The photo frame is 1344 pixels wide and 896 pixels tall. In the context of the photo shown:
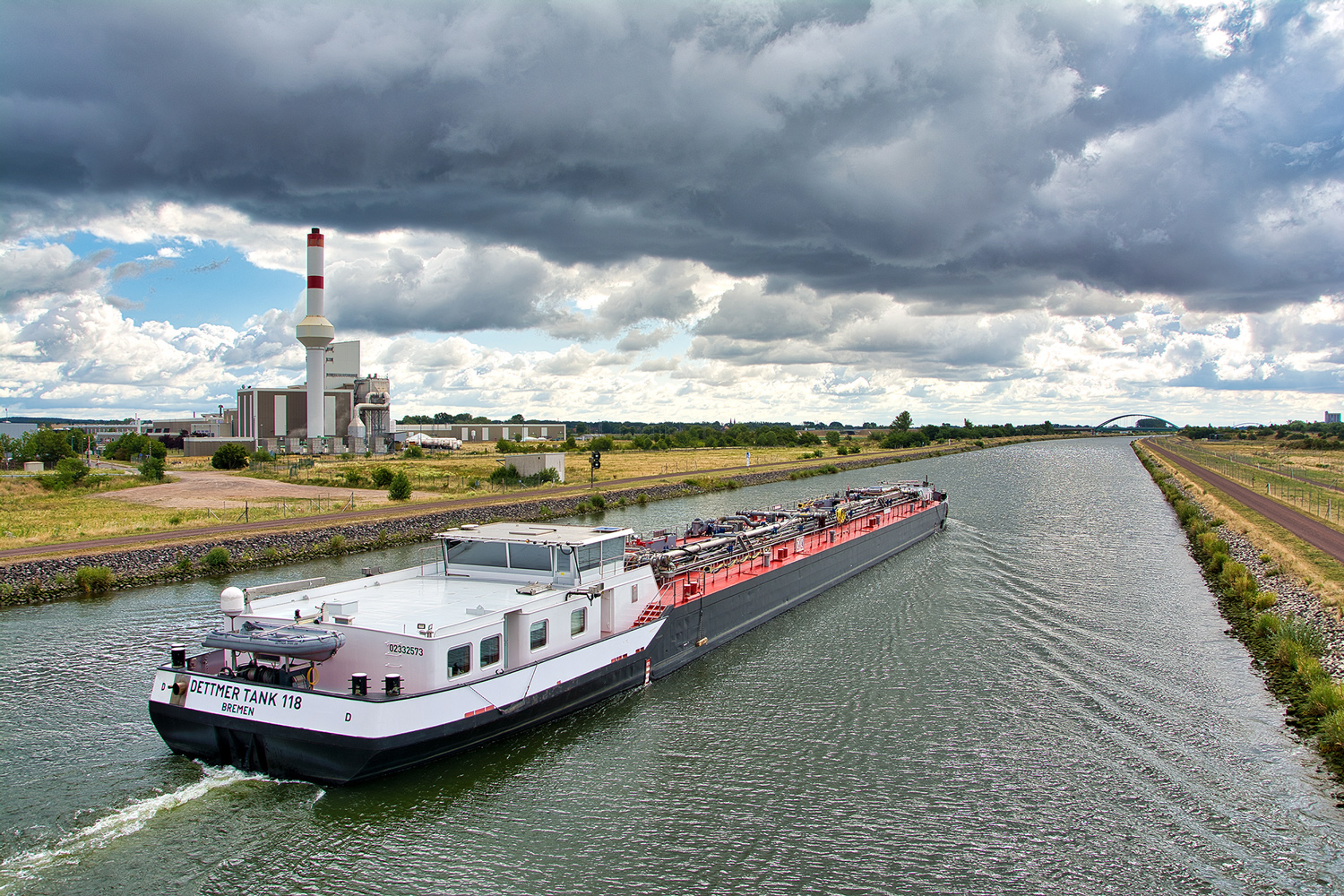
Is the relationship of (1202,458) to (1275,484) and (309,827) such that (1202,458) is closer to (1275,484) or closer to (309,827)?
(1275,484)

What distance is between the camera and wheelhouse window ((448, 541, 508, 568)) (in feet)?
75.3

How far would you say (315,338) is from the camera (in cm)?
11762

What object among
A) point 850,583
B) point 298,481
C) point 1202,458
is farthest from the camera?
point 1202,458

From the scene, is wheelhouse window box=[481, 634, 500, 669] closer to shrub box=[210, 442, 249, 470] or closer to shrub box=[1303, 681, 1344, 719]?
shrub box=[1303, 681, 1344, 719]

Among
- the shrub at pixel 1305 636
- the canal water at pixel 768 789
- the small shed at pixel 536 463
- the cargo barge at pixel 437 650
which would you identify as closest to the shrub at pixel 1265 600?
the shrub at pixel 1305 636

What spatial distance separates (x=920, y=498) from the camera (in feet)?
194

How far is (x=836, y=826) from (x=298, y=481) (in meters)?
73.1

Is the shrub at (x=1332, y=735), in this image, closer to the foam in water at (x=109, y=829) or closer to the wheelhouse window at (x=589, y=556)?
the wheelhouse window at (x=589, y=556)

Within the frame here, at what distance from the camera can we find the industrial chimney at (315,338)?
116m

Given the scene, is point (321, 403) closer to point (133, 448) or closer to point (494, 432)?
point (133, 448)

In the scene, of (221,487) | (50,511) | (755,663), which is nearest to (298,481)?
(221,487)

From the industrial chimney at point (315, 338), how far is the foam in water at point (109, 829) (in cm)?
11196

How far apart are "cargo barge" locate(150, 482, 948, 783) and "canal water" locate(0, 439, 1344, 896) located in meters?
0.87

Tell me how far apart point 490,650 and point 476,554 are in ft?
17.2
